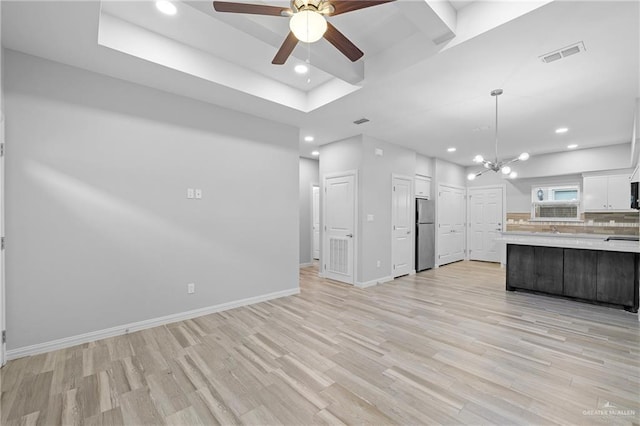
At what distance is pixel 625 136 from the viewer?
5.35 m

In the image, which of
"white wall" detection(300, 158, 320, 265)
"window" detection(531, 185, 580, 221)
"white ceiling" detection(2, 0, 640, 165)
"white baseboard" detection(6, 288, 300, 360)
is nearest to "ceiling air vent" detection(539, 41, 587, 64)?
"white ceiling" detection(2, 0, 640, 165)

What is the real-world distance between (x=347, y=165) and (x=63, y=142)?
4.09 metres

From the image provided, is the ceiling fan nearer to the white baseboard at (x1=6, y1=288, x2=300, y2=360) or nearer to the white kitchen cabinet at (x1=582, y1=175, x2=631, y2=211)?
the white baseboard at (x1=6, y1=288, x2=300, y2=360)

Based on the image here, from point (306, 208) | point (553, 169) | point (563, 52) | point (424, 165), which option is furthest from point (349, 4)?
point (553, 169)

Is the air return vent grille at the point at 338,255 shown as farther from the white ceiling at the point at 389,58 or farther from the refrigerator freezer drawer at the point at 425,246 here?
the white ceiling at the point at 389,58

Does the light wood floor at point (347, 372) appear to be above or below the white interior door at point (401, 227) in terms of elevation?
below

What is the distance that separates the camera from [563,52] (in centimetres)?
261

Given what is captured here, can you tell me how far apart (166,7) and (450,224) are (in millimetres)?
7507

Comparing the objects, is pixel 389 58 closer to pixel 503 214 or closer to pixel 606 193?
pixel 606 193

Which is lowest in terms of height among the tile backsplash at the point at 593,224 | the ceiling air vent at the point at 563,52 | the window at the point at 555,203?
the tile backsplash at the point at 593,224

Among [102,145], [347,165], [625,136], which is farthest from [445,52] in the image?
[625,136]

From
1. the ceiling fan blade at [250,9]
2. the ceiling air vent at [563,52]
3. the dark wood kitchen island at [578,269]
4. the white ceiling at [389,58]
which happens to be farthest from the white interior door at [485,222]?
the ceiling fan blade at [250,9]

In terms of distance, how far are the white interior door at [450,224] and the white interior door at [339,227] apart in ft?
10.1

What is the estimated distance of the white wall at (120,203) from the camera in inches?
103
